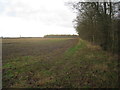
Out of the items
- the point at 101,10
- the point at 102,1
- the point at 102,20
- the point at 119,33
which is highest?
the point at 102,1

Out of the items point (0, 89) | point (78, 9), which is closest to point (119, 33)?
point (78, 9)

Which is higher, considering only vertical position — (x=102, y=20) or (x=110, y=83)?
(x=102, y=20)

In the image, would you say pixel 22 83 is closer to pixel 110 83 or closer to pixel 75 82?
pixel 75 82

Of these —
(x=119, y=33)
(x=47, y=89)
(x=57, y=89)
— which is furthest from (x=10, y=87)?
(x=119, y=33)

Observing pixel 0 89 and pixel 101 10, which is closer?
pixel 0 89

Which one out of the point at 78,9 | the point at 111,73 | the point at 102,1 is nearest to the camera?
the point at 111,73

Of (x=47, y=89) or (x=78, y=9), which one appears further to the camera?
(x=78, y=9)

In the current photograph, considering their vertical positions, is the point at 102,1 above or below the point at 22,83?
above

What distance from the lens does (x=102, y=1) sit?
13.4m

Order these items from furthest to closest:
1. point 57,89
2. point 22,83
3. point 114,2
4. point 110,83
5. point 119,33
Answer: point 114,2, point 119,33, point 22,83, point 110,83, point 57,89

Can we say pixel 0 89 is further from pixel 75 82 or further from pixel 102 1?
pixel 102 1

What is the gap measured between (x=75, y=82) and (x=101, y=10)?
1063 centimetres

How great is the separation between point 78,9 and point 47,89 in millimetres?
12581

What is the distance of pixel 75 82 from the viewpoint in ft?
18.1
